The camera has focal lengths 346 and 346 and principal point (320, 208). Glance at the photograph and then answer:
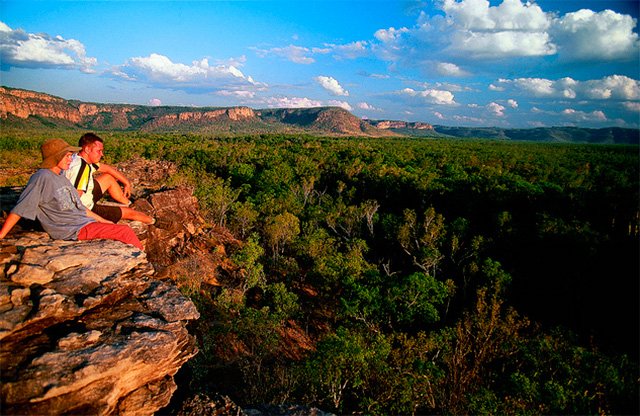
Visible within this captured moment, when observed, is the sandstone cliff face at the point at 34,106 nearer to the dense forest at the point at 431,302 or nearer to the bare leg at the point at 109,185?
the dense forest at the point at 431,302

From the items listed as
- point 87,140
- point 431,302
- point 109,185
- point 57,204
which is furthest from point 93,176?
point 431,302

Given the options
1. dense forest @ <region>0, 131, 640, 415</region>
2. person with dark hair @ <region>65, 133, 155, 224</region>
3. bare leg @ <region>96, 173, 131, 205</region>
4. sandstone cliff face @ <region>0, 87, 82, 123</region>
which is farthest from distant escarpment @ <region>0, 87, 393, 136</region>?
person with dark hair @ <region>65, 133, 155, 224</region>

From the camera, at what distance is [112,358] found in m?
3.94

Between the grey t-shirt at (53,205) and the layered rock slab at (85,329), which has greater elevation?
the grey t-shirt at (53,205)

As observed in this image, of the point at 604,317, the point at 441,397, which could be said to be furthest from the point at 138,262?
the point at 604,317

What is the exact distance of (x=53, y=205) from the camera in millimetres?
5133

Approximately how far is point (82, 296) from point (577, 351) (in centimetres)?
1571

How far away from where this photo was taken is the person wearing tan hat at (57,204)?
488 centimetres

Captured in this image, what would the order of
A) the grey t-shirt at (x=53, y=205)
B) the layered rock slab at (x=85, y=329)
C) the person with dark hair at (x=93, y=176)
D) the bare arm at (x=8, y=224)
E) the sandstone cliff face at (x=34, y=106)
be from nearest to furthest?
the layered rock slab at (x=85, y=329) < the bare arm at (x=8, y=224) < the grey t-shirt at (x=53, y=205) < the person with dark hair at (x=93, y=176) < the sandstone cliff face at (x=34, y=106)

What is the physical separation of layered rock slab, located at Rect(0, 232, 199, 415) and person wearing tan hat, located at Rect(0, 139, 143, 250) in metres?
0.19

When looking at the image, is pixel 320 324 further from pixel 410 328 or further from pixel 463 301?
pixel 463 301

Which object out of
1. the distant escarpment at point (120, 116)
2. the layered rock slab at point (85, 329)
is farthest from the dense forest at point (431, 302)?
the distant escarpment at point (120, 116)

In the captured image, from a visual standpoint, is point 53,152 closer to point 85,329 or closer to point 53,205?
point 53,205

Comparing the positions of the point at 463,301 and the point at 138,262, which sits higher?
the point at 138,262
